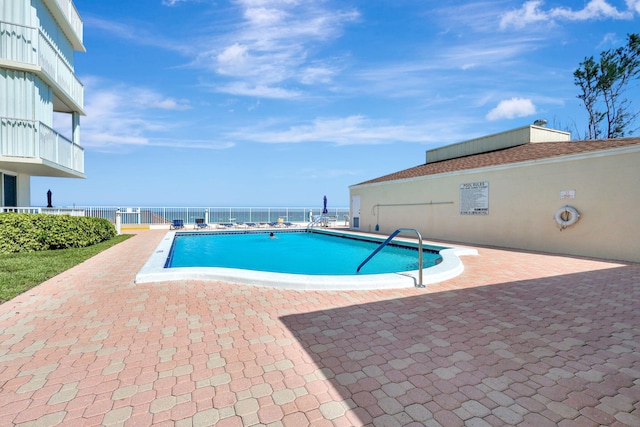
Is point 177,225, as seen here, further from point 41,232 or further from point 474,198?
point 474,198

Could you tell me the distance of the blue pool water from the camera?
8445 millimetres

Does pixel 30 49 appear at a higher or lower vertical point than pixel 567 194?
higher

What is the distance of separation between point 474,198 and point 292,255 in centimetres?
681

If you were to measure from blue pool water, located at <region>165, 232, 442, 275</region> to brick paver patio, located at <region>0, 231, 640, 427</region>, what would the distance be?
3919 millimetres

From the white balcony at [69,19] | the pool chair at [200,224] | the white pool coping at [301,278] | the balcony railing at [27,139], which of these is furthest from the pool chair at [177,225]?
the white pool coping at [301,278]

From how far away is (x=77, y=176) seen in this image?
39.4 feet

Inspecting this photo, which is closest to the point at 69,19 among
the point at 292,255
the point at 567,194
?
the point at 292,255

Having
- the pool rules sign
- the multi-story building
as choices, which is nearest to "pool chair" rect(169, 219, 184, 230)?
the multi-story building

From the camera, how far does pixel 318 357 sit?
2.54 metres

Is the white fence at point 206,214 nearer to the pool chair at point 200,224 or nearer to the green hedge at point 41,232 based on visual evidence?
the pool chair at point 200,224

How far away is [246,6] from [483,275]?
355 inches

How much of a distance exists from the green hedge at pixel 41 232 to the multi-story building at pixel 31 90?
1.69 metres

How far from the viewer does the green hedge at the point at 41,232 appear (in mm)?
7836

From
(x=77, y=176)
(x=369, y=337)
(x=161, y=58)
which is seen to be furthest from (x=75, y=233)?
(x=369, y=337)
